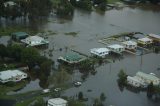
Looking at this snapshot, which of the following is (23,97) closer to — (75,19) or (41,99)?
(41,99)

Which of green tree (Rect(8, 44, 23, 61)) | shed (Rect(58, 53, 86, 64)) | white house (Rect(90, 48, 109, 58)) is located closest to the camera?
green tree (Rect(8, 44, 23, 61))

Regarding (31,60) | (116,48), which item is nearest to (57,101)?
(31,60)

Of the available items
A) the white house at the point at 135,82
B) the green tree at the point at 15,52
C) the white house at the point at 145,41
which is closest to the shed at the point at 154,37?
the white house at the point at 145,41

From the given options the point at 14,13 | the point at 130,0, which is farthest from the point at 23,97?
the point at 130,0

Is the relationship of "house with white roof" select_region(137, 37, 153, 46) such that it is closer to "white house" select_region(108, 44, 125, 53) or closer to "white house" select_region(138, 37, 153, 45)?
"white house" select_region(138, 37, 153, 45)

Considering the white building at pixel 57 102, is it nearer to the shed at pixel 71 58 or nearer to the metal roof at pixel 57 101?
the metal roof at pixel 57 101

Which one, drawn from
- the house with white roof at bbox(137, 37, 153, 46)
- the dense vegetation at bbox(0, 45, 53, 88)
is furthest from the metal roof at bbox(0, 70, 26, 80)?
the house with white roof at bbox(137, 37, 153, 46)
